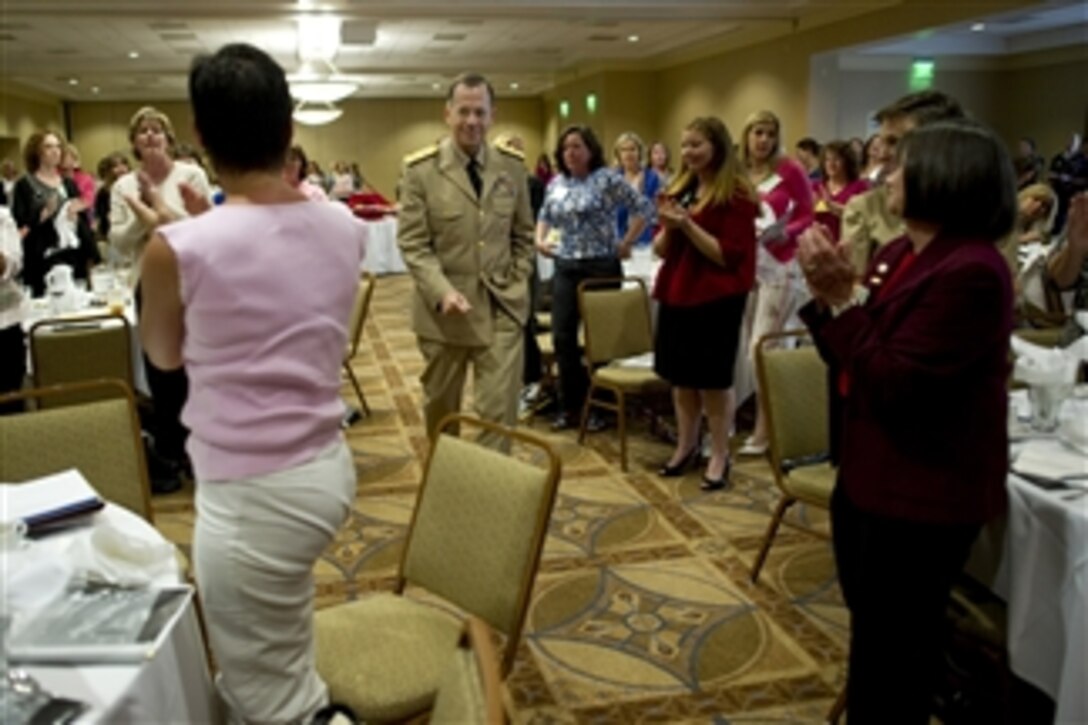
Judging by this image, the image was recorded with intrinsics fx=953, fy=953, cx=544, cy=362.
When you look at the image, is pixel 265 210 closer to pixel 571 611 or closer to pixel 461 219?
pixel 461 219

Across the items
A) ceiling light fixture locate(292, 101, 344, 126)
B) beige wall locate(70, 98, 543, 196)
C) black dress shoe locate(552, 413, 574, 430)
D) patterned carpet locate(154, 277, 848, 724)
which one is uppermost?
beige wall locate(70, 98, 543, 196)

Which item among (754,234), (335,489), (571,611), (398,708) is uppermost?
(754,234)

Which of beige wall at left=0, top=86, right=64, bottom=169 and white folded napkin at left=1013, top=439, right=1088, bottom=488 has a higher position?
beige wall at left=0, top=86, right=64, bottom=169

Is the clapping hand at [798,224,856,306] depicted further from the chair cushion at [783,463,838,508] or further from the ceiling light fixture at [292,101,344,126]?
the ceiling light fixture at [292,101,344,126]

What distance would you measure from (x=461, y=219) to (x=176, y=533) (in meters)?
1.75

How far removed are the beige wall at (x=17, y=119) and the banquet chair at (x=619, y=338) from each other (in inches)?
600

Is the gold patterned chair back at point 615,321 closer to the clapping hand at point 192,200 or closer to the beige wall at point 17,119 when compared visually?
the clapping hand at point 192,200

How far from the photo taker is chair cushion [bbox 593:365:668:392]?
4.39m

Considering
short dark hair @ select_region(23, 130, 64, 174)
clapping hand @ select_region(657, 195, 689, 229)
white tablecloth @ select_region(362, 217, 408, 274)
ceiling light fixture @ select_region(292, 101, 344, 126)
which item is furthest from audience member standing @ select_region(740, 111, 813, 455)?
white tablecloth @ select_region(362, 217, 408, 274)

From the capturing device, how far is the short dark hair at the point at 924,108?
264cm

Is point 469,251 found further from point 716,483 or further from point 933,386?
point 933,386

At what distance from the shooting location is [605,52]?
49.2ft

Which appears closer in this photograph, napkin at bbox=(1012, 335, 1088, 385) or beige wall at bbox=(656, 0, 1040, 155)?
napkin at bbox=(1012, 335, 1088, 385)

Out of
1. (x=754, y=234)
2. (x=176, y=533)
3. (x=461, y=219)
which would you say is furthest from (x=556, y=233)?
(x=176, y=533)
